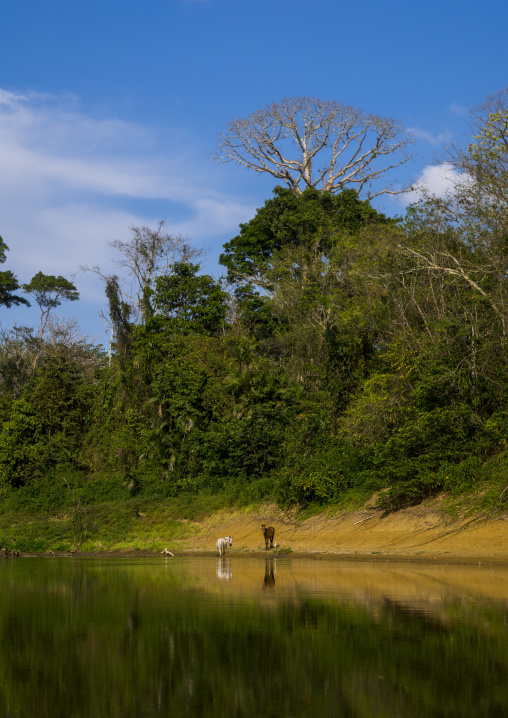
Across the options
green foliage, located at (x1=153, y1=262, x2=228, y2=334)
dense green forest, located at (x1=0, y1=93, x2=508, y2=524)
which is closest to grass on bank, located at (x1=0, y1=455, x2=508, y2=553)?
dense green forest, located at (x1=0, y1=93, x2=508, y2=524)

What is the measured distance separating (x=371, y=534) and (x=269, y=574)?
617 centimetres

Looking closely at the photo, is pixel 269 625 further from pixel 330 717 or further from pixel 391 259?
pixel 391 259

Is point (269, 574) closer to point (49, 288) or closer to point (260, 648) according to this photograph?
point (260, 648)

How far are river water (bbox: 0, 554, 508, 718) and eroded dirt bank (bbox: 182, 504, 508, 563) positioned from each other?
4046mm

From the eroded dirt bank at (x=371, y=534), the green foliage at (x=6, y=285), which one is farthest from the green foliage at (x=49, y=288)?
the eroded dirt bank at (x=371, y=534)

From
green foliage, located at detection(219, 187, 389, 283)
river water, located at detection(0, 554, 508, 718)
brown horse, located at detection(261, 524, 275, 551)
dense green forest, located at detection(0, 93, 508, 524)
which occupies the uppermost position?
green foliage, located at detection(219, 187, 389, 283)

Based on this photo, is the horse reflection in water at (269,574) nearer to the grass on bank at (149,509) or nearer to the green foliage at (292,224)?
the grass on bank at (149,509)

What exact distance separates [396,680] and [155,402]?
1130 inches

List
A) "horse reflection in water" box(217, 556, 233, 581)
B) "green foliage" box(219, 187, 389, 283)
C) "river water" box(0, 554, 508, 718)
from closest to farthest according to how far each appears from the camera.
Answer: "river water" box(0, 554, 508, 718) < "horse reflection in water" box(217, 556, 233, 581) < "green foliage" box(219, 187, 389, 283)

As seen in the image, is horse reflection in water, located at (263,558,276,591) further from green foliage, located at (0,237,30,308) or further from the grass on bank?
green foliage, located at (0,237,30,308)

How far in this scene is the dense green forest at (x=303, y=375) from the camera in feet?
76.9

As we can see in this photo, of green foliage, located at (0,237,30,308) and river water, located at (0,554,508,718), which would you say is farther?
green foliage, located at (0,237,30,308)

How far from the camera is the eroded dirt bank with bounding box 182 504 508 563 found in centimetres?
1917

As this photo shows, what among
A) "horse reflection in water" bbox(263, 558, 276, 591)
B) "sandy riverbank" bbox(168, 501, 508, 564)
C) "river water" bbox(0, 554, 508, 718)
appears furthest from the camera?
"sandy riverbank" bbox(168, 501, 508, 564)
